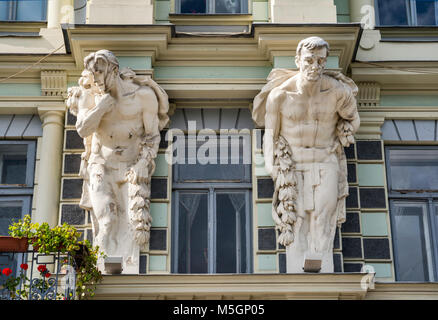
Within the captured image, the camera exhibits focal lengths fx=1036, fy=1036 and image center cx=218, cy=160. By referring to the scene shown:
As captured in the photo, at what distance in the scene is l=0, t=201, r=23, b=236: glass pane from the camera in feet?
39.5

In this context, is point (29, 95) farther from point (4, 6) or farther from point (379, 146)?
point (379, 146)

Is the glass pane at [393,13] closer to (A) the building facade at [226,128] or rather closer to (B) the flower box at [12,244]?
(A) the building facade at [226,128]

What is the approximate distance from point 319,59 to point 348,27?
77 centimetres

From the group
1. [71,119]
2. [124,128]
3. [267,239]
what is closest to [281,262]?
[267,239]

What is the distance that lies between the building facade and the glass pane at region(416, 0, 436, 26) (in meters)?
0.24

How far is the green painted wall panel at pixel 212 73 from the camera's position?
12211 millimetres

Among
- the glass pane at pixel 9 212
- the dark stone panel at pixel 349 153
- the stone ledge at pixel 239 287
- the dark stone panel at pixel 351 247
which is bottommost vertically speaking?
the stone ledge at pixel 239 287

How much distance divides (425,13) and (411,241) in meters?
3.02

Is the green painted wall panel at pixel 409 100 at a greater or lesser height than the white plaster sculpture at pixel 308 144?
greater

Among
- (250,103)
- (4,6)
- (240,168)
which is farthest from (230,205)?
(4,6)

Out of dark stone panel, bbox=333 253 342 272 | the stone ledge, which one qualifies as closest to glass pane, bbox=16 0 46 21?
the stone ledge

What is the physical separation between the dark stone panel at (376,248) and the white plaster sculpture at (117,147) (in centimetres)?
246

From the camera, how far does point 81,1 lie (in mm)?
13062

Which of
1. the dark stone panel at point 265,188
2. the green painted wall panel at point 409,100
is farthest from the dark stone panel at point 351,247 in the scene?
the green painted wall panel at point 409,100
